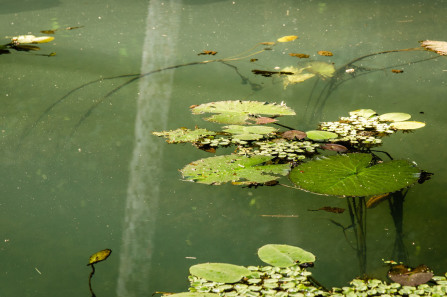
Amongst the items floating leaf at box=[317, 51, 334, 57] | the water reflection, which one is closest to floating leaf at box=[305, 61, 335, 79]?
floating leaf at box=[317, 51, 334, 57]

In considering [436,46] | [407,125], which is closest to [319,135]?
[407,125]

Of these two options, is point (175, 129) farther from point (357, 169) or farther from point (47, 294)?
point (47, 294)

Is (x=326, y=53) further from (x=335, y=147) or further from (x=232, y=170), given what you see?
(x=232, y=170)

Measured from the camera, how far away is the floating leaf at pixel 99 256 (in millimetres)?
1057

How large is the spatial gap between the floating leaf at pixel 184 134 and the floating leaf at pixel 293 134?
25cm

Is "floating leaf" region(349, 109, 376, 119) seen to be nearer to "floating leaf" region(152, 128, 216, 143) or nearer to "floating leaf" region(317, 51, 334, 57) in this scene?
"floating leaf" region(152, 128, 216, 143)

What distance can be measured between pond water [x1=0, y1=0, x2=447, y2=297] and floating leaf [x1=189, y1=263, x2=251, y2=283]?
0.04m

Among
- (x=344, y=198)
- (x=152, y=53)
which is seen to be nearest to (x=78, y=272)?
(x=344, y=198)

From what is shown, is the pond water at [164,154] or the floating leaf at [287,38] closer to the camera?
the pond water at [164,154]

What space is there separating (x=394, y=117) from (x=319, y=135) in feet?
1.18

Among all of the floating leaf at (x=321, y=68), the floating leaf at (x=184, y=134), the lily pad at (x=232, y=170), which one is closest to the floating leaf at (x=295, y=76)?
the floating leaf at (x=321, y=68)

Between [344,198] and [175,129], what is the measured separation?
708 mm

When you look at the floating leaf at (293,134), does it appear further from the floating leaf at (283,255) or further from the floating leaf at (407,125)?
the floating leaf at (283,255)

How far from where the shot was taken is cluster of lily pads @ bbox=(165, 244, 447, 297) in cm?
92
